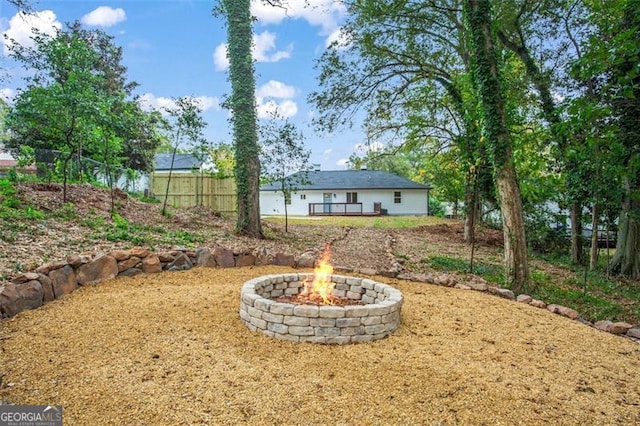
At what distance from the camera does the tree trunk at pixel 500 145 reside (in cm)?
577

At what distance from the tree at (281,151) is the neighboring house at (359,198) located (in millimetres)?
15778

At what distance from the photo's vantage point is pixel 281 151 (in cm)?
1042

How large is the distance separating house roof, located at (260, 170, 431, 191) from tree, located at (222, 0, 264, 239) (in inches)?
656

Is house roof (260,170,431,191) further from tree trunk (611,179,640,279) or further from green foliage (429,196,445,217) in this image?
tree trunk (611,179,640,279)

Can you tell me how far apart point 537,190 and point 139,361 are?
10.4 metres

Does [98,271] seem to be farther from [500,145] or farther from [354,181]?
[354,181]

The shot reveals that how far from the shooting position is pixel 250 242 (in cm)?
827

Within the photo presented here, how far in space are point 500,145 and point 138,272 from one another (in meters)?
6.26

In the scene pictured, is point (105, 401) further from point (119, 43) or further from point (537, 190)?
point (119, 43)

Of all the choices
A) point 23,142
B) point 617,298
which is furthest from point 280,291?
point 23,142

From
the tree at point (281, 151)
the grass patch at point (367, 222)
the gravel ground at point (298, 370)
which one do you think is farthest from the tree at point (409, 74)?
the gravel ground at point (298, 370)

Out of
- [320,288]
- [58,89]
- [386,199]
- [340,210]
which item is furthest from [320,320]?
[386,199]

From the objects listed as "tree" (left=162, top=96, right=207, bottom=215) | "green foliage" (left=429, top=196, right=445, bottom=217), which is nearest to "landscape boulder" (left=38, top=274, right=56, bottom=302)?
"tree" (left=162, top=96, right=207, bottom=215)

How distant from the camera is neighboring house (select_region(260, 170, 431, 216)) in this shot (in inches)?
1051
